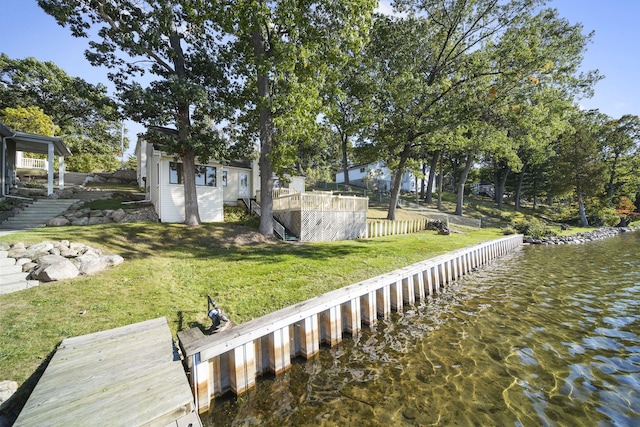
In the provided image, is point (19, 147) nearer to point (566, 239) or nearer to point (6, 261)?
point (6, 261)

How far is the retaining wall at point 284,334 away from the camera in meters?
4.10

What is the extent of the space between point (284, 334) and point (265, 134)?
1113cm

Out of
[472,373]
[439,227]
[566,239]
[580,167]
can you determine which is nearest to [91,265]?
[472,373]

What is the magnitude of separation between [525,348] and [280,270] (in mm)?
6890

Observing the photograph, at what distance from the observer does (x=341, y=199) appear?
16.2 metres

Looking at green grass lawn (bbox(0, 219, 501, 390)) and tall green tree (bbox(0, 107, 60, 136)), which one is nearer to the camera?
green grass lawn (bbox(0, 219, 501, 390))

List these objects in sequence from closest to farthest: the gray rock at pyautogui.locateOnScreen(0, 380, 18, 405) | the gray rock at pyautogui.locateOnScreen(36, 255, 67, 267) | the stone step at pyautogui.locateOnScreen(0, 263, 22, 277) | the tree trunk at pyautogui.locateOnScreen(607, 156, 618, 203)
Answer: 1. the gray rock at pyautogui.locateOnScreen(0, 380, 18, 405)
2. the stone step at pyautogui.locateOnScreen(0, 263, 22, 277)
3. the gray rock at pyautogui.locateOnScreen(36, 255, 67, 267)
4. the tree trunk at pyautogui.locateOnScreen(607, 156, 618, 203)

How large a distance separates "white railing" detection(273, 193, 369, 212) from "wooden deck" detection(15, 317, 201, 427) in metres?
10.7

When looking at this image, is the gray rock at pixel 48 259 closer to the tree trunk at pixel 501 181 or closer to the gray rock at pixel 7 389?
the gray rock at pixel 7 389

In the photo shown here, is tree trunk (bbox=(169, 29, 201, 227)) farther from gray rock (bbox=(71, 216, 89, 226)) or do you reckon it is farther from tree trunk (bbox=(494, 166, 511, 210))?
tree trunk (bbox=(494, 166, 511, 210))

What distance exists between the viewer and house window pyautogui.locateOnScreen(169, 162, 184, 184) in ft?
52.5

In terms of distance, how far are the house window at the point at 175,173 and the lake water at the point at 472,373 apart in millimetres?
14703

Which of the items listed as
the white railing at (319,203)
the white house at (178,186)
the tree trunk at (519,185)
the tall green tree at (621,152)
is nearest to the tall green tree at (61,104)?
the white house at (178,186)

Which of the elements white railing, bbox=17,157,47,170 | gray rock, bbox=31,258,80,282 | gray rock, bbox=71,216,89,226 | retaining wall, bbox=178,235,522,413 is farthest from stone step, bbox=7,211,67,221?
white railing, bbox=17,157,47,170
